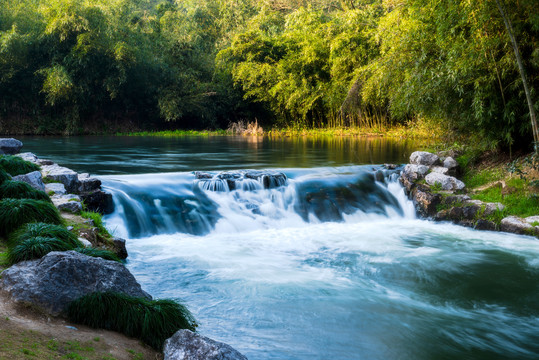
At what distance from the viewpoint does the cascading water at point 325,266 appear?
4520 mm

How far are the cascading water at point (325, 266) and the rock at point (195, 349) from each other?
3.41 ft

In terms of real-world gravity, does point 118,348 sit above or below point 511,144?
below

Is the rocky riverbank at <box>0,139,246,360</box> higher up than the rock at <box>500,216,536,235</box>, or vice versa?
the rocky riverbank at <box>0,139,246,360</box>

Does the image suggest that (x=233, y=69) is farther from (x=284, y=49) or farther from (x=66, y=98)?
(x=66, y=98)

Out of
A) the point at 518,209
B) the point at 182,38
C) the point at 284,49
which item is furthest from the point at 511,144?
the point at 182,38

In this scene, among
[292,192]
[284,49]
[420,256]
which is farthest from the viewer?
[284,49]

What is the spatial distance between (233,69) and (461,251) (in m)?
28.4

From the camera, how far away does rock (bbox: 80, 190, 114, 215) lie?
839cm

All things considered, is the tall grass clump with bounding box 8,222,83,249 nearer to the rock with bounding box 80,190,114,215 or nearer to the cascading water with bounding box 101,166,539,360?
the cascading water with bounding box 101,166,539,360

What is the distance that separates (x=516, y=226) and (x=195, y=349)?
7.62 meters

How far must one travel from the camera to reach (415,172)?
36.5ft

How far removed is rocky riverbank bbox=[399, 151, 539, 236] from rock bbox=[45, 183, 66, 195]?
737 cm

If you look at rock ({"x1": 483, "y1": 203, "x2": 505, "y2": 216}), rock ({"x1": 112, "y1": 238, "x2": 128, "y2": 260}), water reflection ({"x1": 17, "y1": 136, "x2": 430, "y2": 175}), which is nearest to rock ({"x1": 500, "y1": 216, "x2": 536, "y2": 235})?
rock ({"x1": 483, "y1": 203, "x2": 505, "y2": 216})

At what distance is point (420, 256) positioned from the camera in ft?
24.4
